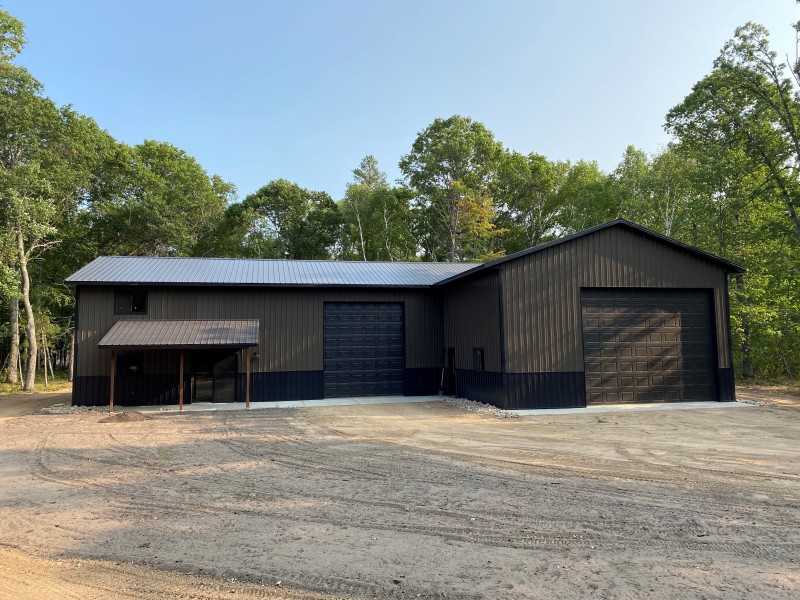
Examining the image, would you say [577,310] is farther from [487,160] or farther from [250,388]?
[487,160]

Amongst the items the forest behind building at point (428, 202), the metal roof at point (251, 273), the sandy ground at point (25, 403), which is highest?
the forest behind building at point (428, 202)

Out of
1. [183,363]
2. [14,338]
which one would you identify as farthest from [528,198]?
[14,338]

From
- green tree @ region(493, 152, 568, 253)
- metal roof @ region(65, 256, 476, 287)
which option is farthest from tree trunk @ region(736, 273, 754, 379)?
green tree @ region(493, 152, 568, 253)

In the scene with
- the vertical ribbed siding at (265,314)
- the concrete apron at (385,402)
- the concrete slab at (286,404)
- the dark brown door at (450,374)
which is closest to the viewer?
the concrete apron at (385,402)

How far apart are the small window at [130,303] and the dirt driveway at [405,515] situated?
20.7 ft

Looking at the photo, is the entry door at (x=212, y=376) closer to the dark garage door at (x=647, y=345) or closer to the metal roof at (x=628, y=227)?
the metal roof at (x=628, y=227)

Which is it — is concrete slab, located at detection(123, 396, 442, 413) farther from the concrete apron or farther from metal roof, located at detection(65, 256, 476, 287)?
metal roof, located at detection(65, 256, 476, 287)

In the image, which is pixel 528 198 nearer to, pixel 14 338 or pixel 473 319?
pixel 473 319

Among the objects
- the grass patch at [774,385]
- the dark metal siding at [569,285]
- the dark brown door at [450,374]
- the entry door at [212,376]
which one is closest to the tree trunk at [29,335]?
the entry door at [212,376]

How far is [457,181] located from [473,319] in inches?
816

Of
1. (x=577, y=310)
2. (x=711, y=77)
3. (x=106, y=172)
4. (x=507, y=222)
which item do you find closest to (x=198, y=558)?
(x=577, y=310)

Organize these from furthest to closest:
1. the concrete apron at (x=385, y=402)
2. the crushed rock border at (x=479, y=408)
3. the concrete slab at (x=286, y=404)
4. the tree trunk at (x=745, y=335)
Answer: the tree trunk at (x=745, y=335), the concrete slab at (x=286, y=404), the concrete apron at (x=385, y=402), the crushed rock border at (x=479, y=408)

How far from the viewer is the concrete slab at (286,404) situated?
15484 mm

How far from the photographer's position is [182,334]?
15430 mm
